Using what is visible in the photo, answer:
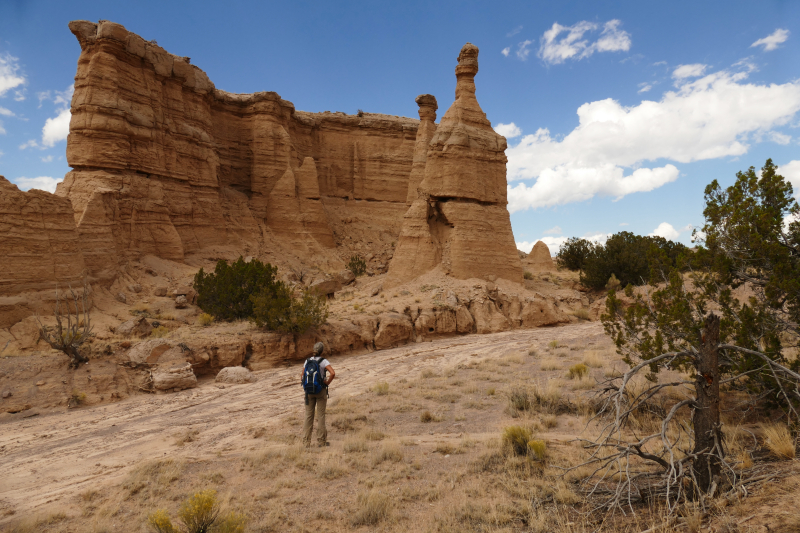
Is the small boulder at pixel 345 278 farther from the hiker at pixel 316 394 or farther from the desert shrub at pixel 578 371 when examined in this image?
the hiker at pixel 316 394

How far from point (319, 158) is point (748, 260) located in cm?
3513

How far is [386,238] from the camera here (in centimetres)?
3766

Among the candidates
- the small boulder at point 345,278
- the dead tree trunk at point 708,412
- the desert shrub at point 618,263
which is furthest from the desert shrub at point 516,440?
the desert shrub at point 618,263

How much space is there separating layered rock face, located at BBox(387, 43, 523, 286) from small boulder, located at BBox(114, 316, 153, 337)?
37.5 feet

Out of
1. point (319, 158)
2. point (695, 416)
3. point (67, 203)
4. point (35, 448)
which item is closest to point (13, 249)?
point (67, 203)

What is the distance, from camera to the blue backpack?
7656mm

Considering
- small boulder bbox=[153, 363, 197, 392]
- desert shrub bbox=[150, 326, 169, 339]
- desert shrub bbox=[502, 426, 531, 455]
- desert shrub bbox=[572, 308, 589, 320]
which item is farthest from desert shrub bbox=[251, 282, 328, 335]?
desert shrub bbox=[572, 308, 589, 320]

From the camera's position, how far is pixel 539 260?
1347 inches

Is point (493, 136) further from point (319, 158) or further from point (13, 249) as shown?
point (13, 249)

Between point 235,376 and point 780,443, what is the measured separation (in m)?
12.3

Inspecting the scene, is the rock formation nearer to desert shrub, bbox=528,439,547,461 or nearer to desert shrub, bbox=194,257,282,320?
desert shrub, bbox=194,257,282,320

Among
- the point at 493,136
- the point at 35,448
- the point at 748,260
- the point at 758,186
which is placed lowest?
the point at 35,448

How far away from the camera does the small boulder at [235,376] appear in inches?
512

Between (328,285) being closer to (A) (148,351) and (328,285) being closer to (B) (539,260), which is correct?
(A) (148,351)
